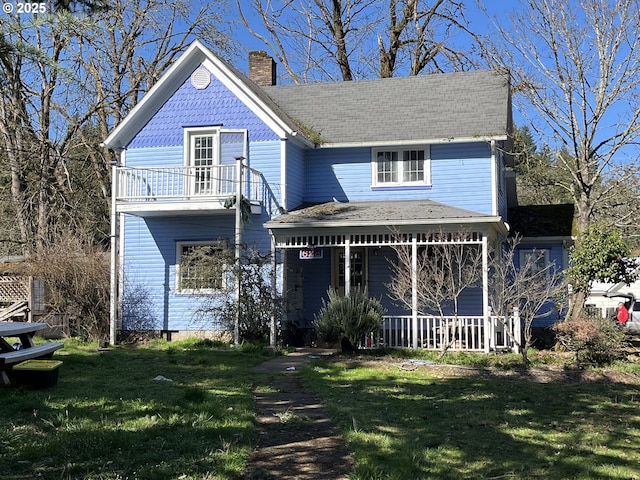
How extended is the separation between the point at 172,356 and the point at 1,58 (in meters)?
10.2

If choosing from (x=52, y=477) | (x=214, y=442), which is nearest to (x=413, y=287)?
(x=214, y=442)

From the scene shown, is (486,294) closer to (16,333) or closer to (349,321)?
(349,321)

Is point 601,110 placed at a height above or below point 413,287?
above

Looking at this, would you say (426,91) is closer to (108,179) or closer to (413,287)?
(413,287)

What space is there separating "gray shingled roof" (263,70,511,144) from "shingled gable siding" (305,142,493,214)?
1.57ft

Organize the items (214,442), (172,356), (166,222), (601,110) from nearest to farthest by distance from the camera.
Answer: (214,442), (172,356), (601,110), (166,222)

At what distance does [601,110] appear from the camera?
17.5 m

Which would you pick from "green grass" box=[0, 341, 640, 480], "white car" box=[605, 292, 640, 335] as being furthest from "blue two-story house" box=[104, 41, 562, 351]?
"green grass" box=[0, 341, 640, 480]

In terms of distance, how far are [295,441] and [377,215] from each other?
10.4 metres

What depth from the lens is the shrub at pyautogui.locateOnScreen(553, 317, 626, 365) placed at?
13797 millimetres

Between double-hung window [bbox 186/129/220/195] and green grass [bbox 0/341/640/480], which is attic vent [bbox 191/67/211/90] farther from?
green grass [bbox 0/341/640/480]

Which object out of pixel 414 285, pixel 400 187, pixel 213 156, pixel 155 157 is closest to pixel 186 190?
pixel 213 156

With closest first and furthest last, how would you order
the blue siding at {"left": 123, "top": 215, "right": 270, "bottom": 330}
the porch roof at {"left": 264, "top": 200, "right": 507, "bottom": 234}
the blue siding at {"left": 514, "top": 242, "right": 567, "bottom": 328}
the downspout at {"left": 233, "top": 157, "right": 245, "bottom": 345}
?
the porch roof at {"left": 264, "top": 200, "right": 507, "bottom": 234}, the downspout at {"left": 233, "top": 157, "right": 245, "bottom": 345}, the blue siding at {"left": 123, "top": 215, "right": 270, "bottom": 330}, the blue siding at {"left": 514, "top": 242, "right": 567, "bottom": 328}
